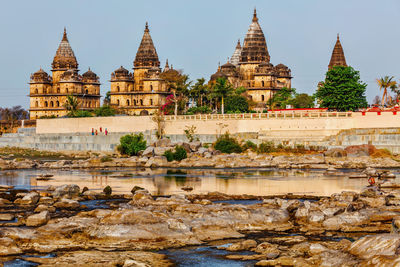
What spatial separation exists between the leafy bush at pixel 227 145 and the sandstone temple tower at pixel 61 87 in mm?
50323

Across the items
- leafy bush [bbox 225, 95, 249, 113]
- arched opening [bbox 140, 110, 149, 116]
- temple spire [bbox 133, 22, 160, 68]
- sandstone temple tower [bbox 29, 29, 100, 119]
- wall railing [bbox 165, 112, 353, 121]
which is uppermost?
temple spire [bbox 133, 22, 160, 68]

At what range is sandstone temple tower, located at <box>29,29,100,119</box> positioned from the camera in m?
112

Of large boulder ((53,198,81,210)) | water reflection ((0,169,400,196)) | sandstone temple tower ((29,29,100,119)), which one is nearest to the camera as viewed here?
large boulder ((53,198,81,210))

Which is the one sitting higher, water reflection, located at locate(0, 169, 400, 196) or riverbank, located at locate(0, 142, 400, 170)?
riverbank, located at locate(0, 142, 400, 170)

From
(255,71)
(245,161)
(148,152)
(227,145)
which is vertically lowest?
(245,161)

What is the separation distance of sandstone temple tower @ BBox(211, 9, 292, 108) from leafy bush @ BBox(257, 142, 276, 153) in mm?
41822

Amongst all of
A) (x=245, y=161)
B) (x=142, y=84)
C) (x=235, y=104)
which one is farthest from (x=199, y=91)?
(x=245, y=161)

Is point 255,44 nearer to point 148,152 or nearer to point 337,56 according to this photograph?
point 337,56

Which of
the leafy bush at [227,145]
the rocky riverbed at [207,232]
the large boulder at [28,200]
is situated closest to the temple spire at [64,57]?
the leafy bush at [227,145]

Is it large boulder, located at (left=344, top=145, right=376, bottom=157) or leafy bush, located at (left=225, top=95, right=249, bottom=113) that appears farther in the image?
leafy bush, located at (left=225, top=95, right=249, bottom=113)

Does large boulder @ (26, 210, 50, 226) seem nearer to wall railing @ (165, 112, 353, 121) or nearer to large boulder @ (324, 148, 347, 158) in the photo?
large boulder @ (324, 148, 347, 158)

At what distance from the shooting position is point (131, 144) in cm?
6744

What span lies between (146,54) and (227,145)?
4968 centimetres

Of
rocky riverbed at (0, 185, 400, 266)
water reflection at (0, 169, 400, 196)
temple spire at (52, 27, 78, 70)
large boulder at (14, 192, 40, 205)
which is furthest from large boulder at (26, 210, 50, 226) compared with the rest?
temple spire at (52, 27, 78, 70)
